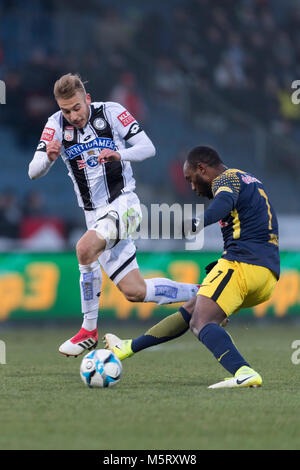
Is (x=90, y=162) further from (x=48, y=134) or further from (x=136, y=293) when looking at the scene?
(x=136, y=293)

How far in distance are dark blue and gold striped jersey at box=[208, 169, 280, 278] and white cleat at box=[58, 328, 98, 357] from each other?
1.38 meters

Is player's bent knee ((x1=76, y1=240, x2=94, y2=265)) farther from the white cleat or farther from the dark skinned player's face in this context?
the dark skinned player's face

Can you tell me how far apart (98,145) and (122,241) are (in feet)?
2.42

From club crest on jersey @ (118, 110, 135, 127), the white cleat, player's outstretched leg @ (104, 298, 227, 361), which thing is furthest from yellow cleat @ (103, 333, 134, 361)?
club crest on jersey @ (118, 110, 135, 127)

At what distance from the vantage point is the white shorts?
6465 millimetres

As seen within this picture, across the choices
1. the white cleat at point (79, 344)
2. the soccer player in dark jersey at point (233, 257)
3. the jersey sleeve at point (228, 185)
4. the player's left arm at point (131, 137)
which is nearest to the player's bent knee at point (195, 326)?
the soccer player in dark jersey at point (233, 257)

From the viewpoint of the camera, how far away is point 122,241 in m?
6.57

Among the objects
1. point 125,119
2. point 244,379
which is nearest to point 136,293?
point 125,119

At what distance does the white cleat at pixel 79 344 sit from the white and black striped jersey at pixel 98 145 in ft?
3.15

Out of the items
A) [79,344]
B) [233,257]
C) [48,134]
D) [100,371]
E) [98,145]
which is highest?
[48,134]

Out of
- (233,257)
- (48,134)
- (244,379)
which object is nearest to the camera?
(244,379)

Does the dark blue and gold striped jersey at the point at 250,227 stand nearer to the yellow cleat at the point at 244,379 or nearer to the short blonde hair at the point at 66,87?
the yellow cleat at the point at 244,379

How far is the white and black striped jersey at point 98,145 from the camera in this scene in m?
6.46

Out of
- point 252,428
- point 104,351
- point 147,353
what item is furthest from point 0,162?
point 252,428
